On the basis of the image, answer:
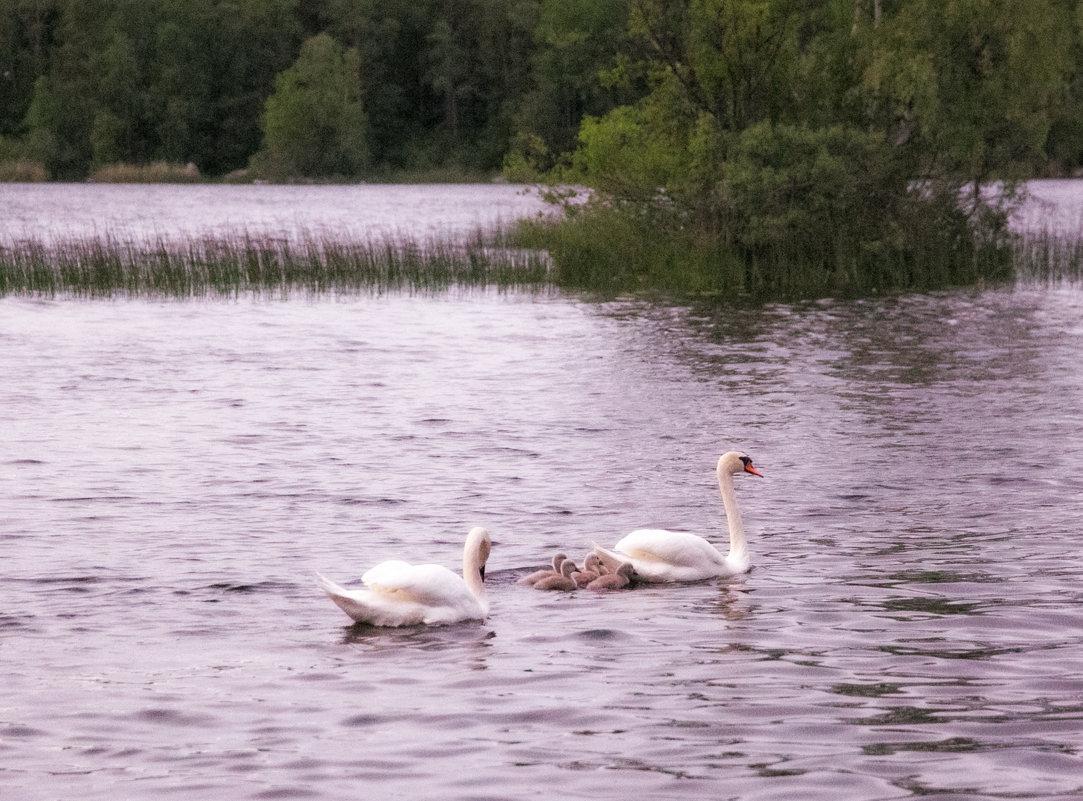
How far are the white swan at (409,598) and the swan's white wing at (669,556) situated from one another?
1395mm

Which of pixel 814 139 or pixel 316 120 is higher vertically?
pixel 316 120

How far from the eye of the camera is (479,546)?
9695 mm

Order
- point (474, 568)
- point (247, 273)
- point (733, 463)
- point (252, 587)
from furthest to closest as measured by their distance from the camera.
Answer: point (247, 273) → point (733, 463) → point (252, 587) → point (474, 568)

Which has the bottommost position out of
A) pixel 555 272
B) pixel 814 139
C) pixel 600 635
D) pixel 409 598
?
pixel 600 635

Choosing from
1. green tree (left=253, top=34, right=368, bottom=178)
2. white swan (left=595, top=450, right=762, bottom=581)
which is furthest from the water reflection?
green tree (left=253, top=34, right=368, bottom=178)

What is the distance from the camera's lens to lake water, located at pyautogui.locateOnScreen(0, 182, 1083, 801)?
7.01 meters

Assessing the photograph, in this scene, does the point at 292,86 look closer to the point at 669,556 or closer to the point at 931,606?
the point at 669,556

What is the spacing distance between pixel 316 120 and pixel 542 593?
117422 mm

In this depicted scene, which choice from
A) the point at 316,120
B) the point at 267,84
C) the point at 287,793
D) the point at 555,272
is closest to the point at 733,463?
the point at 287,793

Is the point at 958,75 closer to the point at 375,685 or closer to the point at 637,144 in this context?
the point at 637,144

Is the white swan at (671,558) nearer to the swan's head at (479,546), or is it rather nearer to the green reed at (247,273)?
the swan's head at (479,546)

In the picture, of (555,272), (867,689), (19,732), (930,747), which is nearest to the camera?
(930,747)

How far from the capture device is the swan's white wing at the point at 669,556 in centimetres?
1043

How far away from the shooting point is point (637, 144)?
34.8m
